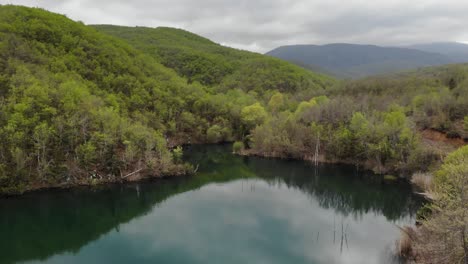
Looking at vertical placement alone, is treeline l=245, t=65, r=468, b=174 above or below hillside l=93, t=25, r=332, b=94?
below

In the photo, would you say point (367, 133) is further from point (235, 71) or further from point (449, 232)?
point (235, 71)

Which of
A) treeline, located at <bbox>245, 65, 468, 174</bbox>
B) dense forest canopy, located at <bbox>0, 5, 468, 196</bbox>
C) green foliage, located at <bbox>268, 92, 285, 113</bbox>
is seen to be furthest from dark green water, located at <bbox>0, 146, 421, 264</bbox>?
green foliage, located at <bbox>268, 92, 285, 113</bbox>

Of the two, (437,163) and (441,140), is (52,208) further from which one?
(441,140)

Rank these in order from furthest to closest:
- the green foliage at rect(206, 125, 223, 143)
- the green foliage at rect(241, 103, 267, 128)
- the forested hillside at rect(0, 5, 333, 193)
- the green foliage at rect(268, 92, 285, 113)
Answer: the green foliage at rect(268, 92, 285, 113)
the green foliage at rect(241, 103, 267, 128)
the green foliage at rect(206, 125, 223, 143)
the forested hillside at rect(0, 5, 333, 193)

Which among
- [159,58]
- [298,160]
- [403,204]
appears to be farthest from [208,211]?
[159,58]

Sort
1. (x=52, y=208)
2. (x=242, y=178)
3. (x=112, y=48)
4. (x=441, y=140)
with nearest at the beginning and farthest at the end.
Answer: (x=52, y=208) → (x=242, y=178) → (x=441, y=140) → (x=112, y=48)

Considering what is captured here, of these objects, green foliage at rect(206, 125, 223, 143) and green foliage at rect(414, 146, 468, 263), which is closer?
green foliage at rect(414, 146, 468, 263)

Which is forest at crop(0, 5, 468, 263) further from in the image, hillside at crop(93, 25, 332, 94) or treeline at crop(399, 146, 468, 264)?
hillside at crop(93, 25, 332, 94)

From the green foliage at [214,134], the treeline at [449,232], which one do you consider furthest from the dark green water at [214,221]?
the green foliage at [214,134]
